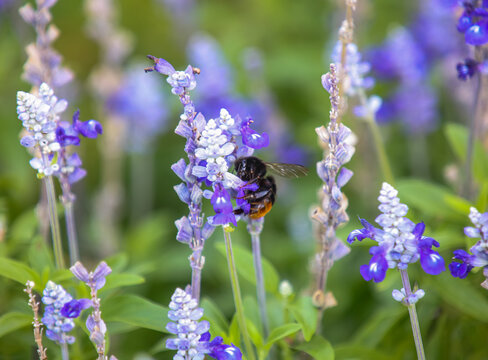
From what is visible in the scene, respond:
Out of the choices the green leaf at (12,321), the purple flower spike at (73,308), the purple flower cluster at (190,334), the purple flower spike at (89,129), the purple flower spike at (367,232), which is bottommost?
the purple flower cluster at (190,334)

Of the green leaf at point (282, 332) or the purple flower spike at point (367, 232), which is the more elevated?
→ the purple flower spike at point (367, 232)

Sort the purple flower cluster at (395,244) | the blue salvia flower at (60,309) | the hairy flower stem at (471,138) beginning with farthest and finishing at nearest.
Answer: the hairy flower stem at (471,138), the blue salvia flower at (60,309), the purple flower cluster at (395,244)

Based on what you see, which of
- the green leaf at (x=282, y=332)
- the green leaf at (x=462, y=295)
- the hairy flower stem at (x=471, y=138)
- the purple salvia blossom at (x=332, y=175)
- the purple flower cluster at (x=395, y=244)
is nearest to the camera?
the purple flower cluster at (x=395, y=244)

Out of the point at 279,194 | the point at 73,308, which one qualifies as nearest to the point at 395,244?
the point at 73,308

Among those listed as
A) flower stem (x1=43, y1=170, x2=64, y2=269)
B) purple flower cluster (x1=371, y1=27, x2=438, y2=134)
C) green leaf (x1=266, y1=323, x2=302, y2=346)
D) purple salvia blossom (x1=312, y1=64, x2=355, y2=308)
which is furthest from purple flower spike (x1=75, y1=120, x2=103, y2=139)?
purple flower cluster (x1=371, y1=27, x2=438, y2=134)

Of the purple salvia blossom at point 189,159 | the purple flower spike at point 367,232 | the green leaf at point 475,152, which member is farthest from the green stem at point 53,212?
the green leaf at point 475,152

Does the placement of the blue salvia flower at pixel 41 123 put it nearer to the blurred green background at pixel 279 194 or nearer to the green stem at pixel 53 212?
the green stem at pixel 53 212

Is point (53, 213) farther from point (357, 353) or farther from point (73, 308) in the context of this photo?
point (357, 353)
